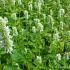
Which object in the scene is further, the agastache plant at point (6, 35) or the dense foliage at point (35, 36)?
the dense foliage at point (35, 36)

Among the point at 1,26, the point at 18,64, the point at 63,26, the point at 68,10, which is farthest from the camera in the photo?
the point at 68,10

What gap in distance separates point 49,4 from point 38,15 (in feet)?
2.54

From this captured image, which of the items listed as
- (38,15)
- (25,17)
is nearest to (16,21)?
(25,17)

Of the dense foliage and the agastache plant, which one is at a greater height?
the agastache plant

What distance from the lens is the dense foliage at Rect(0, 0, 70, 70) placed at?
477 centimetres

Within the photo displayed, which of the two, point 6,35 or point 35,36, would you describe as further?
point 35,36

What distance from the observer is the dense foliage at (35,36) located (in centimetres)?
477

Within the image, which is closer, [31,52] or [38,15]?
[31,52]

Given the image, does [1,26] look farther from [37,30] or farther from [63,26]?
[63,26]

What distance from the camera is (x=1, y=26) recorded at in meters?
3.59

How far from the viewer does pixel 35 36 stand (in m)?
5.52

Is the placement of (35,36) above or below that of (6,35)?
below

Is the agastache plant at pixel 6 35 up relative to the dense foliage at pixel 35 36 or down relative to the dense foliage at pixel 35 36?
up

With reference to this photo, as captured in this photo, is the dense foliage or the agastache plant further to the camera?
the dense foliage
